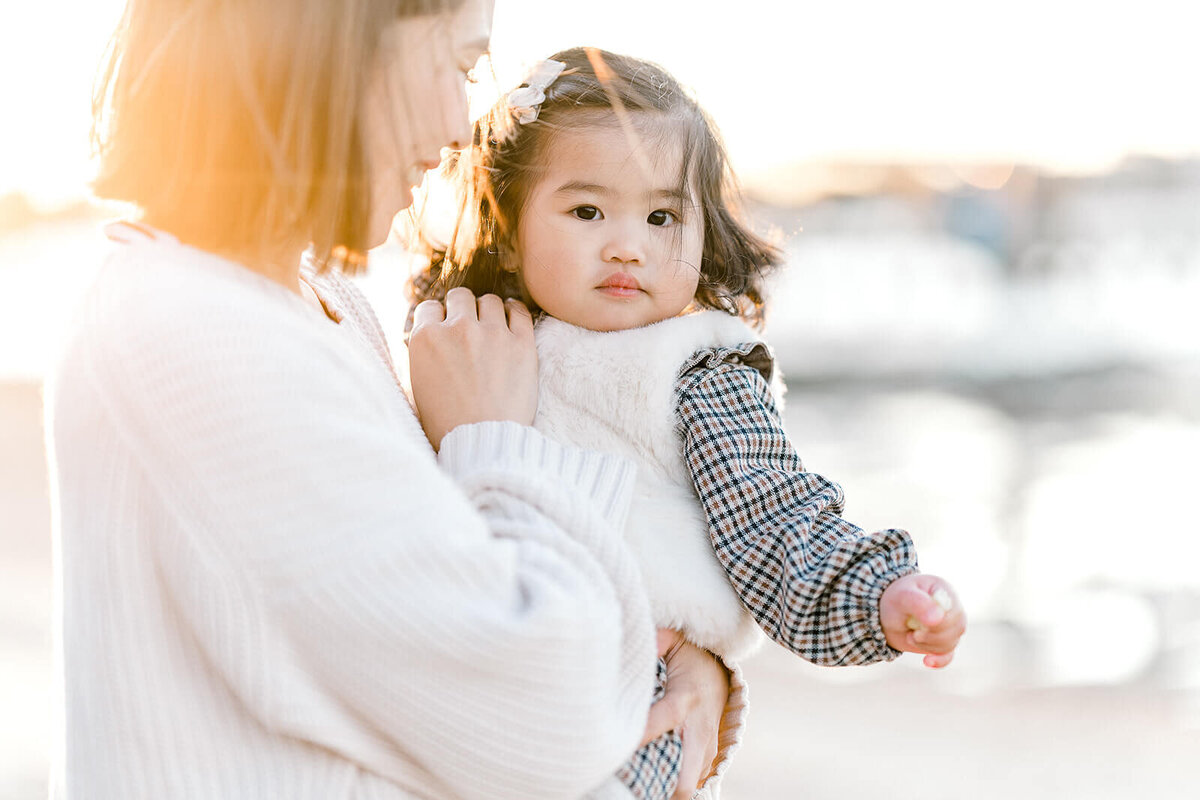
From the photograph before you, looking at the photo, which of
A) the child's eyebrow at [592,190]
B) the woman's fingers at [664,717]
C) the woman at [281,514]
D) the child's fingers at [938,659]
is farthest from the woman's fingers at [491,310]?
the child's fingers at [938,659]

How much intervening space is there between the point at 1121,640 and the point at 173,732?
16.3 ft

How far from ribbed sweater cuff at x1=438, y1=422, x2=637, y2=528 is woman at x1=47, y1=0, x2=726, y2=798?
1.7 inches

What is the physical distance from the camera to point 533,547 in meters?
1.22

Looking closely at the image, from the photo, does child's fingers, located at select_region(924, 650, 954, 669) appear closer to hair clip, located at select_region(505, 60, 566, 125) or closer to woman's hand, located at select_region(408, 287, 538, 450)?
woman's hand, located at select_region(408, 287, 538, 450)

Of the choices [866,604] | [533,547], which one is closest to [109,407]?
[533,547]

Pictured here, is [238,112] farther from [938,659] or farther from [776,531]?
[938,659]

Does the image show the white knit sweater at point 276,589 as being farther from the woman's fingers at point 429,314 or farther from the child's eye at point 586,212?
the child's eye at point 586,212

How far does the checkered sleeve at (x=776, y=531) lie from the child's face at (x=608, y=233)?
0.16 m

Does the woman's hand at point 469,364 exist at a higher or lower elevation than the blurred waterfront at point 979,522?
higher

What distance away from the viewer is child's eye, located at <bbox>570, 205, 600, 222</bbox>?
193 cm

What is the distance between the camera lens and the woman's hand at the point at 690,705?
1.54m

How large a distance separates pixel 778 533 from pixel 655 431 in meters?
0.23

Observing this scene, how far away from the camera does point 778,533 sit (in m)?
1.65

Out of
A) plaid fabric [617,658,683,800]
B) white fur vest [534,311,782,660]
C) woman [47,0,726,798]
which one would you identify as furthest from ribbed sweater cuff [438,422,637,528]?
plaid fabric [617,658,683,800]
